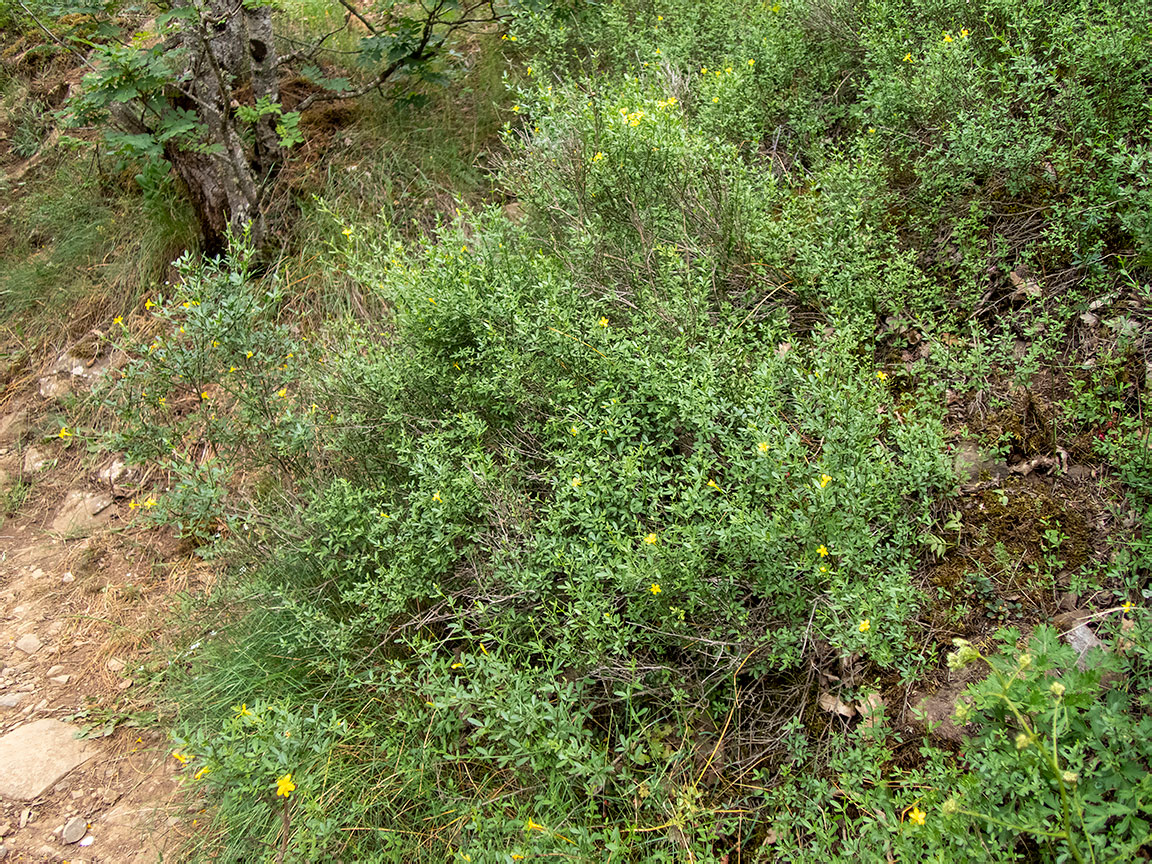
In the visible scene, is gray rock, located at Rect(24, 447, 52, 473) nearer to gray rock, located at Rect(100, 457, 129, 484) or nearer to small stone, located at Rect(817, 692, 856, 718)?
gray rock, located at Rect(100, 457, 129, 484)

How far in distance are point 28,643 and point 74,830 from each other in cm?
138

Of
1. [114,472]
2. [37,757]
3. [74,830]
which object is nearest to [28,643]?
[37,757]

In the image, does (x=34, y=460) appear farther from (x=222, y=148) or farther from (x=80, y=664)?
(x=222, y=148)

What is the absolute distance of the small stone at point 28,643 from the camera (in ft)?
13.0

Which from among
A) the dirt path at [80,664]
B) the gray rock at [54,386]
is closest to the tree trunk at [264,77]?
the gray rock at [54,386]

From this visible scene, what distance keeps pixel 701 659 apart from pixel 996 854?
3.02 feet

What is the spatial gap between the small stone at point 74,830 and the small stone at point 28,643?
4.09 ft

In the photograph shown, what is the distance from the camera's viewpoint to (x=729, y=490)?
252 cm

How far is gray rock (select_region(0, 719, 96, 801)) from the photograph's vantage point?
127 inches

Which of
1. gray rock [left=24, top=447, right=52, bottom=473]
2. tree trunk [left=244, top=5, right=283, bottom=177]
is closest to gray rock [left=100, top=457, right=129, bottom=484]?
gray rock [left=24, top=447, right=52, bottom=473]

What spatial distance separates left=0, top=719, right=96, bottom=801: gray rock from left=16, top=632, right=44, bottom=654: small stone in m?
0.55

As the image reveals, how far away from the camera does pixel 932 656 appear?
228 centimetres

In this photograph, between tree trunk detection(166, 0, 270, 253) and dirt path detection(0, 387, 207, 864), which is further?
tree trunk detection(166, 0, 270, 253)

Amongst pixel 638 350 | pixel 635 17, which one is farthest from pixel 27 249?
pixel 638 350
